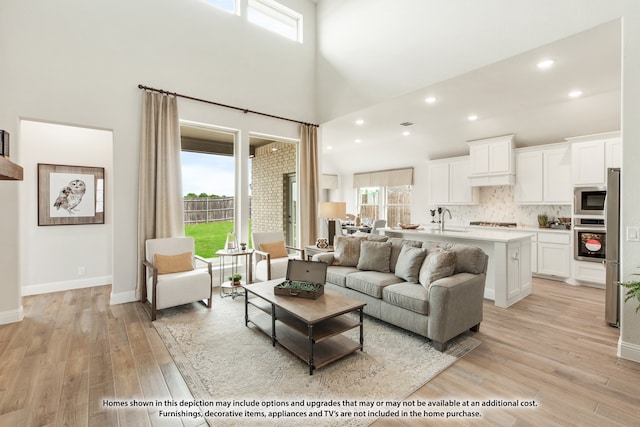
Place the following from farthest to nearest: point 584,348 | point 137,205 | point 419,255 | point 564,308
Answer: point 137,205, point 564,308, point 419,255, point 584,348

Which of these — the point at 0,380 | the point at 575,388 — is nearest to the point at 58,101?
the point at 0,380

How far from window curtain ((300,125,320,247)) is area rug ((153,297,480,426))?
273cm

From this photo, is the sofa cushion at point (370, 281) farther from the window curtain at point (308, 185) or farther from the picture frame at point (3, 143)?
the picture frame at point (3, 143)

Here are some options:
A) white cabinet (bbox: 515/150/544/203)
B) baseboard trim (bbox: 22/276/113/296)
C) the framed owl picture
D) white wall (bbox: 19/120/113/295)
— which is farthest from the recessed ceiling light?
baseboard trim (bbox: 22/276/113/296)

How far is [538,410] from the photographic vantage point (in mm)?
1959

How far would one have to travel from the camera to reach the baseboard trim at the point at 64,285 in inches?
172

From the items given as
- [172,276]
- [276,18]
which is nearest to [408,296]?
[172,276]

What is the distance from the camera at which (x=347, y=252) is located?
4.02 meters

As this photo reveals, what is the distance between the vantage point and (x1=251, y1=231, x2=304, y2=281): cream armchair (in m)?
4.54

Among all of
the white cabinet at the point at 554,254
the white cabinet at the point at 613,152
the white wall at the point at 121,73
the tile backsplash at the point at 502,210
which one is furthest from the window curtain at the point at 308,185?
the white cabinet at the point at 613,152

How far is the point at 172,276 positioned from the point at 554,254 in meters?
6.15

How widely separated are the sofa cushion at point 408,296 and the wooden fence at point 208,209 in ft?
10.4

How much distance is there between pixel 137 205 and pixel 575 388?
502 centimetres

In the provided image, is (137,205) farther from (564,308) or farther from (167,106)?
(564,308)
